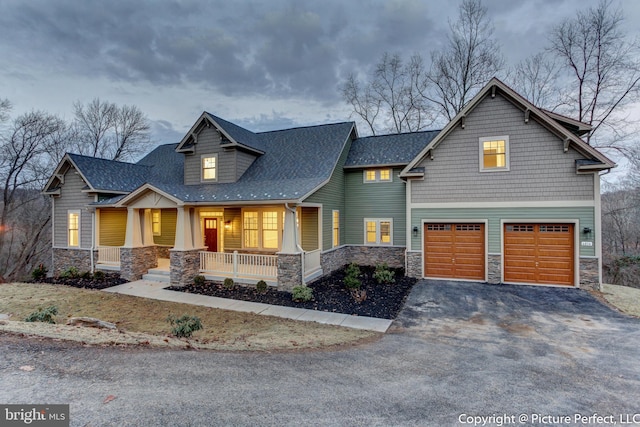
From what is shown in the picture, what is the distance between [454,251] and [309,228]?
249 inches

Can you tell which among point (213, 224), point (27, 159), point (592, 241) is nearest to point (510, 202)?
point (592, 241)

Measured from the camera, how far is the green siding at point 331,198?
12.6 metres

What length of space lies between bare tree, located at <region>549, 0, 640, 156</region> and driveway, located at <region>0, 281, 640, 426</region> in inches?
632

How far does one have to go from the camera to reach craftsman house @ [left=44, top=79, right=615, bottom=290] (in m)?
10.5

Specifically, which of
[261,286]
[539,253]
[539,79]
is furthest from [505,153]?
[539,79]

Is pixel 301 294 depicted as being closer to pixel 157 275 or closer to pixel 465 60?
pixel 157 275

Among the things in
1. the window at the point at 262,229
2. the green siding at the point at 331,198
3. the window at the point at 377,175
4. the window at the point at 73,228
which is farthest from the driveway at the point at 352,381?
the window at the point at 73,228

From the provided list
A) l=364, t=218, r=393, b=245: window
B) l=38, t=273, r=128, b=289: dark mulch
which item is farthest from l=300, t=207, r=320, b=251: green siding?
l=38, t=273, r=128, b=289: dark mulch

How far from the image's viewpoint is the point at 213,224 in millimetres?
14539

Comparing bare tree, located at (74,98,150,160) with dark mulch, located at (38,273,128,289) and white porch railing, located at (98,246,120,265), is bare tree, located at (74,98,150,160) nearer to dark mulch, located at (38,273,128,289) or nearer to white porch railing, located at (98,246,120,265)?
white porch railing, located at (98,246,120,265)

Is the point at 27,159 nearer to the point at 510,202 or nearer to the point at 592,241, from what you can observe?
the point at 510,202

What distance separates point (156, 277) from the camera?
12.3 meters

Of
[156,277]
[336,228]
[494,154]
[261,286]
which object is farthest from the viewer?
[336,228]

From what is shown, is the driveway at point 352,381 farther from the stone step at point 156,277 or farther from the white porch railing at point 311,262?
the stone step at point 156,277
